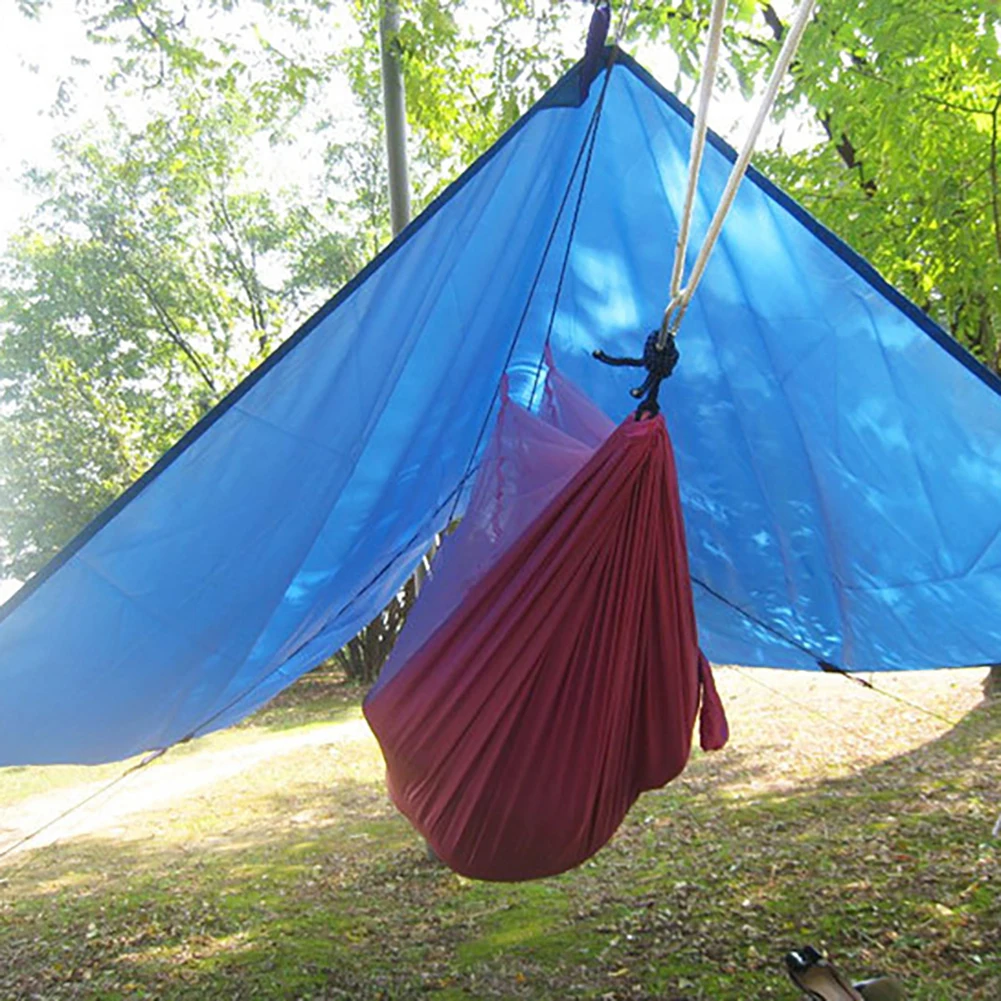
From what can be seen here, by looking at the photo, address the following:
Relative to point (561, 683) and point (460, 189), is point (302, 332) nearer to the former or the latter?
point (460, 189)

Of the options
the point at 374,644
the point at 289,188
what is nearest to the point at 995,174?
the point at 374,644

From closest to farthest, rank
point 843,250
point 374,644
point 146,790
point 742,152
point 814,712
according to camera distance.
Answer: point 742,152
point 843,250
point 814,712
point 146,790
point 374,644

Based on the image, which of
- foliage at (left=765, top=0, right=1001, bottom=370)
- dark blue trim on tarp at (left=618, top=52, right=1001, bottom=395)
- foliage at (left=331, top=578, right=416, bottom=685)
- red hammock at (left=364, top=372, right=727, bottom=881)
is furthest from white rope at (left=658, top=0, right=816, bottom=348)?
foliage at (left=331, top=578, right=416, bottom=685)

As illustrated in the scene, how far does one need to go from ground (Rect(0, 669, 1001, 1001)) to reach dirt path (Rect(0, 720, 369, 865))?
7cm

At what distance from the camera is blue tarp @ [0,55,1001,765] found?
5.76ft

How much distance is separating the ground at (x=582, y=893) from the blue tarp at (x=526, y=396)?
2.84 feet

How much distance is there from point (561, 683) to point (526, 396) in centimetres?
101

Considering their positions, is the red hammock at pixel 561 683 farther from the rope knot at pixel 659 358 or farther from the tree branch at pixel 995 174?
the tree branch at pixel 995 174

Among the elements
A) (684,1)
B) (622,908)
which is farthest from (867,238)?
(622,908)

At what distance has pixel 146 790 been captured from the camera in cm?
600

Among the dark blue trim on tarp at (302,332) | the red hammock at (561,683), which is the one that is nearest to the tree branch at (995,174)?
the dark blue trim on tarp at (302,332)

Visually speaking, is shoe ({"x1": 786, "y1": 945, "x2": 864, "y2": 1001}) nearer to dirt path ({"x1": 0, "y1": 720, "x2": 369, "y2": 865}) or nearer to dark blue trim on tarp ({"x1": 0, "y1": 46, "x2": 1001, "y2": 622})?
dark blue trim on tarp ({"x1": 0, "y1": 46, "x2": 1001, "y2": 622})

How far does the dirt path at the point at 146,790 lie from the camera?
521 cm

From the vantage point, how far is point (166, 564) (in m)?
1.85
